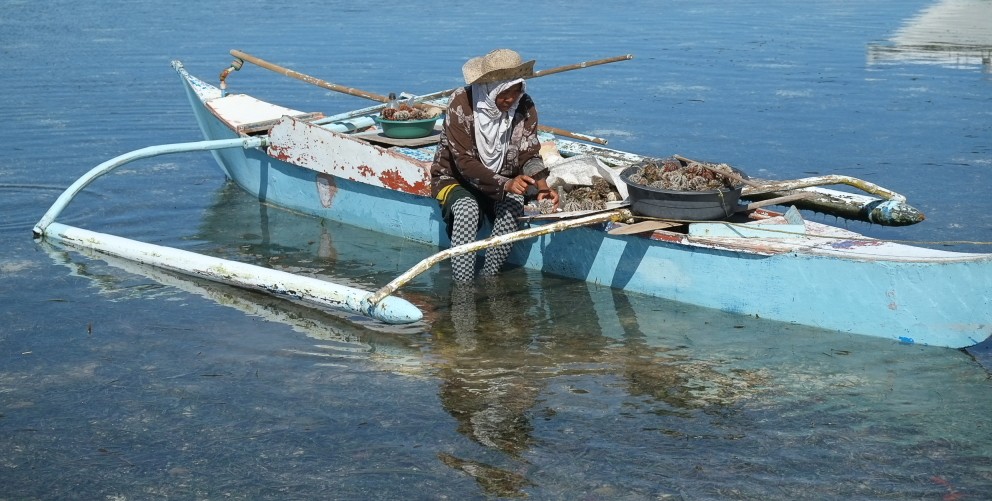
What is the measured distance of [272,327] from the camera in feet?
21.0

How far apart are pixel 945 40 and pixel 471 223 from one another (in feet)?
41.7

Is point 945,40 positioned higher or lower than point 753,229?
higher

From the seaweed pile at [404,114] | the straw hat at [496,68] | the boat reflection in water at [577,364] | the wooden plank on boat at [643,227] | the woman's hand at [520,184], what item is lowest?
the boat reflection in water at [577,364]

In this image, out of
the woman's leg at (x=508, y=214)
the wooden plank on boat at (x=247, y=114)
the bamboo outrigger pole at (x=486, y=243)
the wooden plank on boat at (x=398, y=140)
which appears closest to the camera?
the bamboo outrigger pole at (x=486, y=243)

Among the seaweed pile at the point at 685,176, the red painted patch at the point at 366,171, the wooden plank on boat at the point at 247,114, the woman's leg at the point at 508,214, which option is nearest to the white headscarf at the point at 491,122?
the woman's leg at the point at 508,214

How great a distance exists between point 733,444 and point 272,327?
9.60 ft

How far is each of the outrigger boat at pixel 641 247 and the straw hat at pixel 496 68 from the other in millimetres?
916

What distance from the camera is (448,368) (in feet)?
18.8

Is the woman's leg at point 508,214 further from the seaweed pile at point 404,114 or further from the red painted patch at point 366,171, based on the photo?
the seaweed pile at point 404,114

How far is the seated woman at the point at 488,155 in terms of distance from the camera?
21.4 ft

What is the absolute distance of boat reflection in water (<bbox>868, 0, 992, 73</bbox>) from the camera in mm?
15266

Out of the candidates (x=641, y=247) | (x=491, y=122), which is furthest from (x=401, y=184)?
(x=641, y=247)

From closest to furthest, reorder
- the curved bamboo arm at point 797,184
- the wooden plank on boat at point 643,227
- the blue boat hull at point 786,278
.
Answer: the blue boat hull at point 786,278 → the wooden plank on boat at point 643,227 → the curved bamboo arm at point 797,184

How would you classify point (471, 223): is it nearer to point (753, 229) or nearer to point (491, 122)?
point (491, 122)
